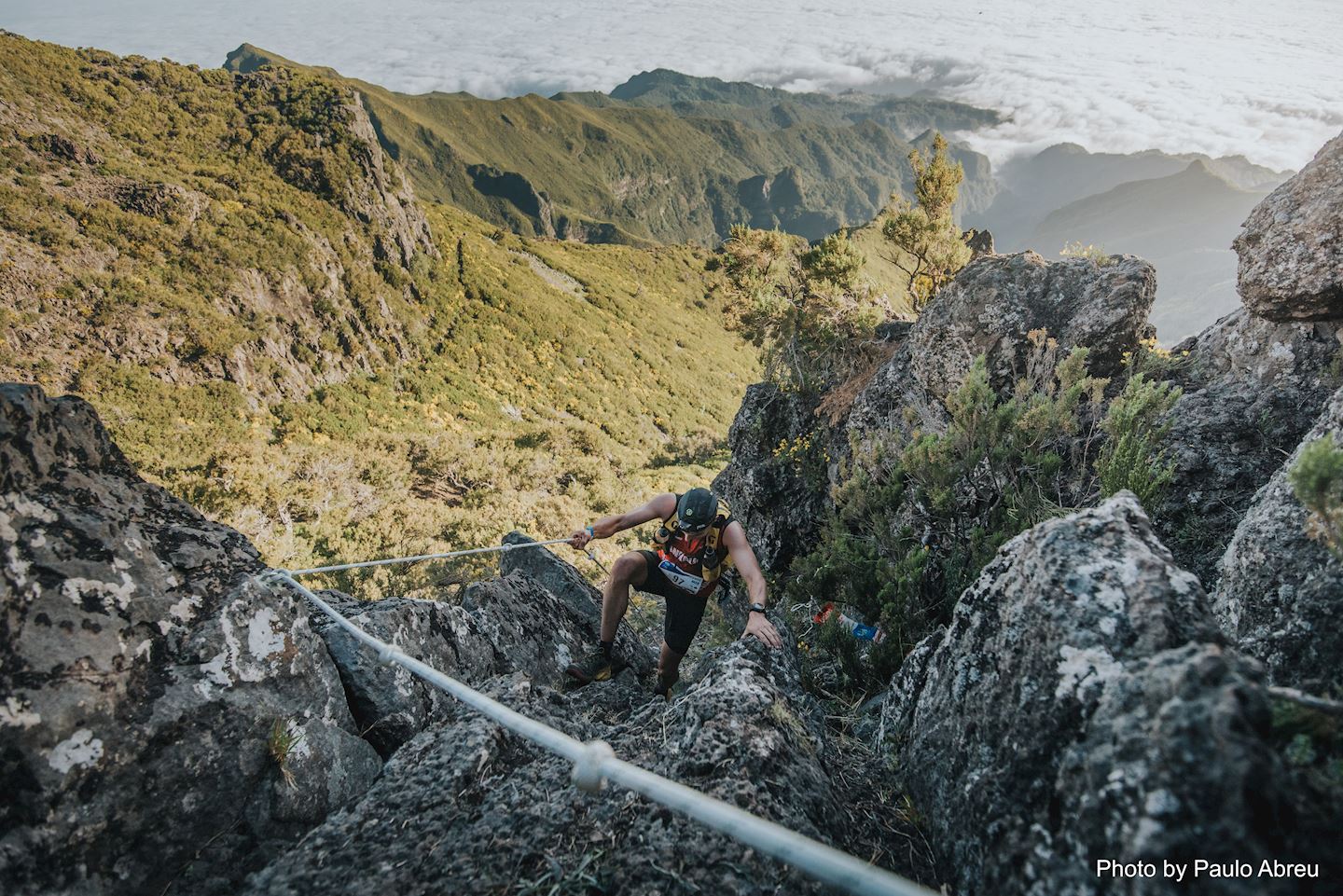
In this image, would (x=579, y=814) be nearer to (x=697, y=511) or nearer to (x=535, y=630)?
(x=697, y=511)

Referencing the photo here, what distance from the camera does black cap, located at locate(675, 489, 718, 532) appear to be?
5695mm

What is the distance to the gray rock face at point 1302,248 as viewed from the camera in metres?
6.21

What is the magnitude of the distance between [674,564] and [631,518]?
0.68 m

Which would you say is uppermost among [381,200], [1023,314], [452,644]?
→ [381,200]

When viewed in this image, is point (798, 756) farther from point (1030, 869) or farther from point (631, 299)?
point (631, 299)

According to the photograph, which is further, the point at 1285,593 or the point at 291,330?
the point at 291,330

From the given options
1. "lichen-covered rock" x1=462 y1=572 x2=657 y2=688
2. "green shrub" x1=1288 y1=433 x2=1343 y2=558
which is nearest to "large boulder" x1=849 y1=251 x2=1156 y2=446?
"lichen-covered rock" x1=462 y1=572 x2=657 y2=688

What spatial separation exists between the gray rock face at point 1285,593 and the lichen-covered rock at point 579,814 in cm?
234

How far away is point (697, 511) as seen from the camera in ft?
18.7

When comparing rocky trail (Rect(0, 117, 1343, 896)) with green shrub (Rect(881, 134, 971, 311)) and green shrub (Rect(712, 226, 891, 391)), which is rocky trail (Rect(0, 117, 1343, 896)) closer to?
green shrub (Rect(712, 226, 891, 391))

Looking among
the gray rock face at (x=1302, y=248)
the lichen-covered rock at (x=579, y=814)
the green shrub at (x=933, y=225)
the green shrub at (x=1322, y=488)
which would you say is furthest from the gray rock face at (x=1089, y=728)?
the green shrub at (x=933, y=225)

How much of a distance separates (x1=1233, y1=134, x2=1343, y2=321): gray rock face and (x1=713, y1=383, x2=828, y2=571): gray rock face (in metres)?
7.62

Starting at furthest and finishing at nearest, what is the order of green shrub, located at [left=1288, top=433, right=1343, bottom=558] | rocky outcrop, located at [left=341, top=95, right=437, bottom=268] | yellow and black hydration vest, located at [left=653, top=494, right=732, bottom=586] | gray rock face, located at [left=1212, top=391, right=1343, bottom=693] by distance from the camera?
rocky outcrop, located at [left=341, top=95, right=437, bottom=268]
yellow and black hydration vest, located at [left=653, top=494, right=732, bottom=586]
gray rock face, located at [left=1212, top=391, right=1343, bottom=693]
green shrub, located at [left=1288, top=433, right=1343, bottom=558]

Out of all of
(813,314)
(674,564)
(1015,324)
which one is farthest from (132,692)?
(813,314)
